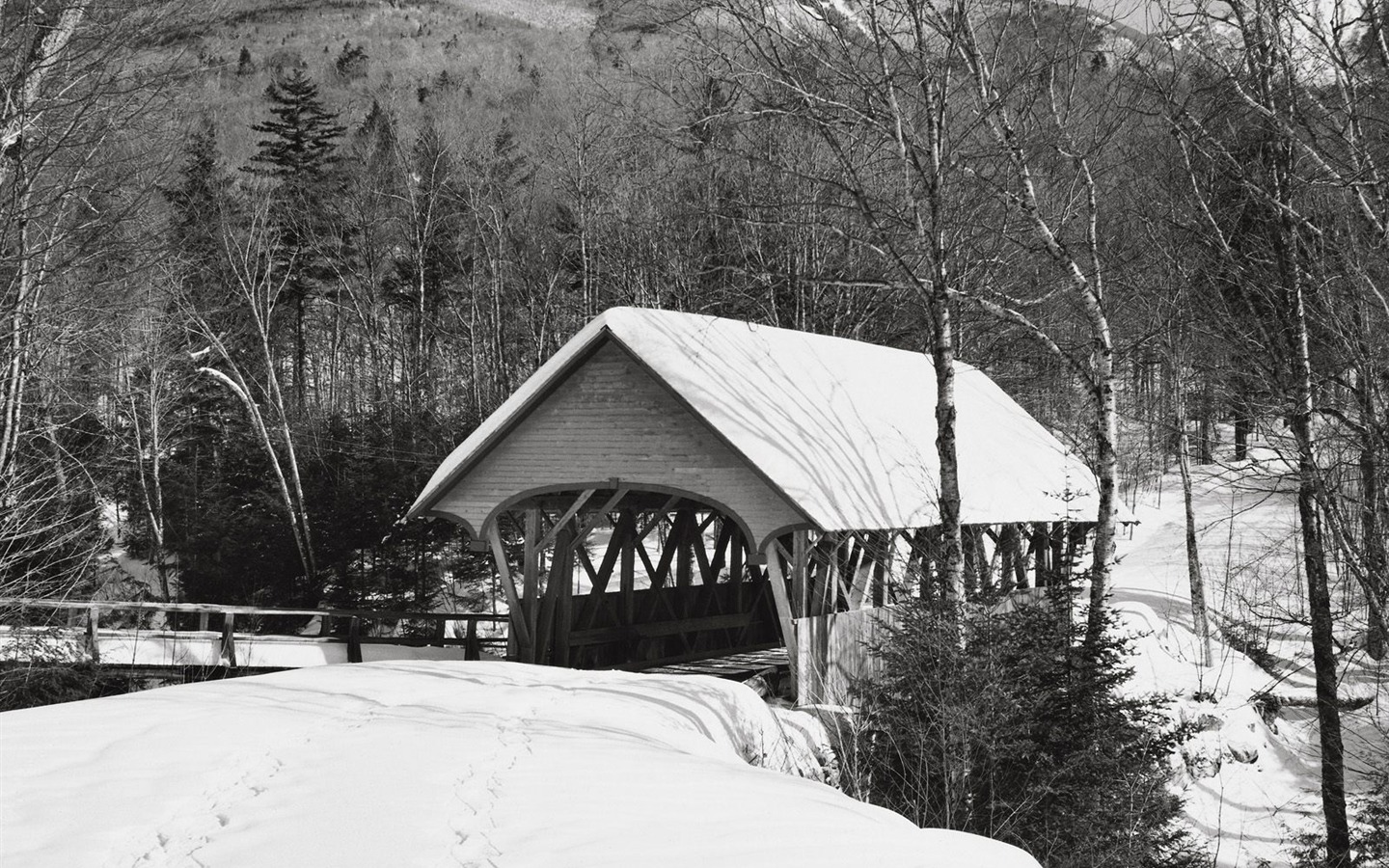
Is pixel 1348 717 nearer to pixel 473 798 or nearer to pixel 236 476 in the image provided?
pixel 473 798

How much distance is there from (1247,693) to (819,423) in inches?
407

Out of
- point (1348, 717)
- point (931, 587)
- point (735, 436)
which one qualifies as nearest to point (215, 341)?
point (735, 436)

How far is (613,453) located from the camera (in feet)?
43.1

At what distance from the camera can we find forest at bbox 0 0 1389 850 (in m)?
10.5

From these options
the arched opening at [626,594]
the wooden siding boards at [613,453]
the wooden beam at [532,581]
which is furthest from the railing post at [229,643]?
the wooden beam at [532,581]

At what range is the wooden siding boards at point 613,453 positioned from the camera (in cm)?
1232

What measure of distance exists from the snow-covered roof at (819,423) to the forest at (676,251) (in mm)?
1170

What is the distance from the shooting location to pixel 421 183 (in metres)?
32.6

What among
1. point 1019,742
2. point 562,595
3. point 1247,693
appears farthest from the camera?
point 1247,693

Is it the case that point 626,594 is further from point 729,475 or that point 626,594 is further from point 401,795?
point 401,795

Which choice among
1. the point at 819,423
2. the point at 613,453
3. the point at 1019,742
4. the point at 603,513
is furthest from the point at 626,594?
the point at 1019,742

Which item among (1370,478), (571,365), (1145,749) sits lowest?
(1145,749)

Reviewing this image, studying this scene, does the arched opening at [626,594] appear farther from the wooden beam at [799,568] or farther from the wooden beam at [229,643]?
the wooden beam at [229,643]

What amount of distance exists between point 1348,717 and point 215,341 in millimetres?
21270
